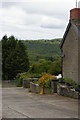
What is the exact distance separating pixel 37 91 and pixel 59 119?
1172 cm

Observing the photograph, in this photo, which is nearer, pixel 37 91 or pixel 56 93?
pixel 56 93

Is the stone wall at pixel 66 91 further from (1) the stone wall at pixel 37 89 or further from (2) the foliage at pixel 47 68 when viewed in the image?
(2) the foliage at pixel 47 68

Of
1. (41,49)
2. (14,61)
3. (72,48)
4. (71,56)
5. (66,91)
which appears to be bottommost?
(66,91)

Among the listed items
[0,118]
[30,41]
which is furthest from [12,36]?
[0,118]

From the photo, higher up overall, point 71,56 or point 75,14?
point 75,14

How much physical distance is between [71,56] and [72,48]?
0.69m

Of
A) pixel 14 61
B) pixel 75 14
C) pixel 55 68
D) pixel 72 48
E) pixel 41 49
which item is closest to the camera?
pixel 72 48

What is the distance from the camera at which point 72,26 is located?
22297 millimetres

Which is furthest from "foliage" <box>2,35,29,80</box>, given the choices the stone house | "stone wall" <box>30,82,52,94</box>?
"stone wall" <box>30,82,52,94</box>

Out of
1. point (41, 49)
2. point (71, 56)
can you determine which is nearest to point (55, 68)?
point (71, 56)

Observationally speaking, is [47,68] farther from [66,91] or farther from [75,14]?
[66,91]

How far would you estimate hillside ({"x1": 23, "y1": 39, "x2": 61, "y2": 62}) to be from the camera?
241 feet

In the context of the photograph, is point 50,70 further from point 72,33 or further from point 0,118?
point 0,118

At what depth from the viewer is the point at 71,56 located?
72.5 ft
